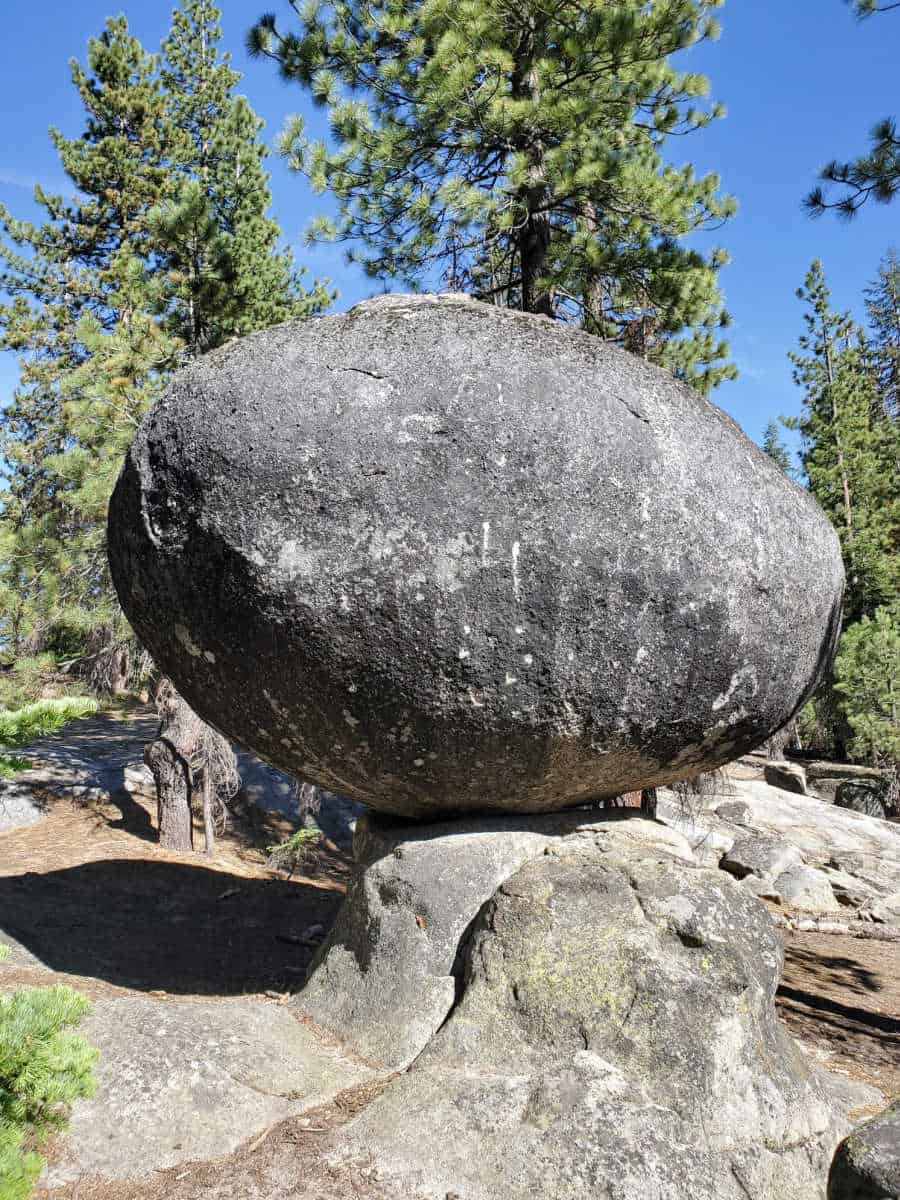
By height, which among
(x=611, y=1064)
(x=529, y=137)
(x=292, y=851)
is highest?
(x=529, y=137)

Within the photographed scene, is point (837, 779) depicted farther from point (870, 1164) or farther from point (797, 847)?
point (870, 1164)

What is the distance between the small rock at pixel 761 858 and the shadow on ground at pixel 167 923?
4.20 meters

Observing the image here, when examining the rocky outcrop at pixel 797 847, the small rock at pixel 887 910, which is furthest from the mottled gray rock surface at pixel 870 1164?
the small rock at pixel 887 910

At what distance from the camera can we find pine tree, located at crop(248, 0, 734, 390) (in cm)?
809

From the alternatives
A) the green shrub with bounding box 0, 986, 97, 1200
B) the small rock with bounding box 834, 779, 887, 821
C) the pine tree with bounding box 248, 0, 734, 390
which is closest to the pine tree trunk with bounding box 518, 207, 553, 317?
the pine tree with bounding box 248, 0, 734, 390

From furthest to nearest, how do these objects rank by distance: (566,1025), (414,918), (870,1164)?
(414,918) < (566,1025) < (870,1164)

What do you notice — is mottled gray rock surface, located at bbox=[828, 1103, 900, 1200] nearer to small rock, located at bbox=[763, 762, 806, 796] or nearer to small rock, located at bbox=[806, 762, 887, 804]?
small rock, located at bbox=[763, 762, 806, 796]

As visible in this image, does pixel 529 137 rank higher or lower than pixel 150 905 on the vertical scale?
higher

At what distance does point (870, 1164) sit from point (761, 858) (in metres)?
7.71

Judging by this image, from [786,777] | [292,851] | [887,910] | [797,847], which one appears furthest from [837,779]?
[292,851]

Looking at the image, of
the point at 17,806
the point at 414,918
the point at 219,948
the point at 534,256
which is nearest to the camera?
the point at 414,918

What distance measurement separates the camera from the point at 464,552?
3533 mm

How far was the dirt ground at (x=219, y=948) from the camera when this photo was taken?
3021 mm

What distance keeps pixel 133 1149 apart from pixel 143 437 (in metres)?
2.73
